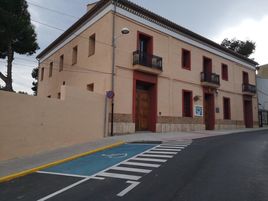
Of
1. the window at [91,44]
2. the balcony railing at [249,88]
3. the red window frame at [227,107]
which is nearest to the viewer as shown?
the window at [91,44]

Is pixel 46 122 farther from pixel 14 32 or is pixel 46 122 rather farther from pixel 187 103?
pixel 187 103

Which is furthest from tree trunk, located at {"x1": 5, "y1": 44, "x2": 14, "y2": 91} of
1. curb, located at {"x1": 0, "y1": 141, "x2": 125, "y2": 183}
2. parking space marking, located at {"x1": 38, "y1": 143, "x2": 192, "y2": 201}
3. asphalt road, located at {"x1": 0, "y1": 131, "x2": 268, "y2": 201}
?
asphalt road, located at {"x1": 0, "y1": 131, "x2": 268, "y2": 201}

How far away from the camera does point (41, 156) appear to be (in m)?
10.5

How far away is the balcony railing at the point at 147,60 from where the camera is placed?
17297mm

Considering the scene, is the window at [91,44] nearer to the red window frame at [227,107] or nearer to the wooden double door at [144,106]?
the wooden double door at [144,106]

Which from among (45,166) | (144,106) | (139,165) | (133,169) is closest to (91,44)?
(144,106)

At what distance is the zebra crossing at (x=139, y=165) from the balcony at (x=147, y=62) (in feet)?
26.2

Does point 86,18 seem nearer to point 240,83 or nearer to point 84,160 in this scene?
point 84,160

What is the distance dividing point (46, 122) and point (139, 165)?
5.47 m

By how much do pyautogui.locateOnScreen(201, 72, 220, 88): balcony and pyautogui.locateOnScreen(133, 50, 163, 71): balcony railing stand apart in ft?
19.1

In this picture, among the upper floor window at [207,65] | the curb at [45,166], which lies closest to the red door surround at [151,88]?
the curb at [45,166]

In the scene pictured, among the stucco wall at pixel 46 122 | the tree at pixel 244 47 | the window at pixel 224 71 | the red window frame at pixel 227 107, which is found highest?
the tree at pixel 244 47

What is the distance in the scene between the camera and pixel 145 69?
17609mm

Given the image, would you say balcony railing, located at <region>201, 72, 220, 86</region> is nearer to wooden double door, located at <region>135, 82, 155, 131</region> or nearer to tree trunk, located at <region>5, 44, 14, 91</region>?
wooden double door, located at <region>135, 82, 155, 131</region>
